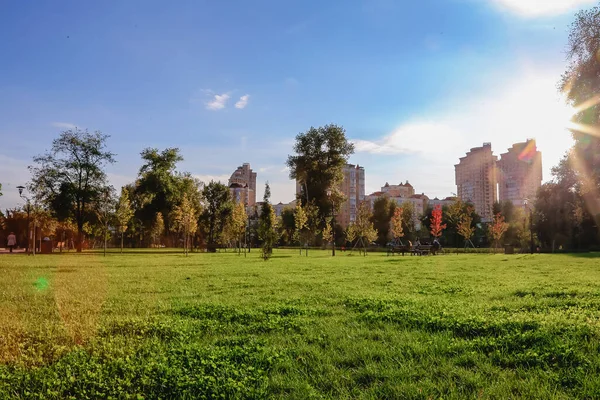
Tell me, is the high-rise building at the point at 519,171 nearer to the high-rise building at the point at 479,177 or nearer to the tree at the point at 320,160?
the high-rise building at the point at 479,177

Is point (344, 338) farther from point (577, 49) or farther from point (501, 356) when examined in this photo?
point (577, 49)

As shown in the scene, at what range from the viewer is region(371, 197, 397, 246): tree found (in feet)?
259

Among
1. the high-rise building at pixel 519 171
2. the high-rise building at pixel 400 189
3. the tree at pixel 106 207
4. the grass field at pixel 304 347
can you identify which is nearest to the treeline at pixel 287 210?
the tree at pixel 106 207

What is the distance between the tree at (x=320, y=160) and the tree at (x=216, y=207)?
1720 cm

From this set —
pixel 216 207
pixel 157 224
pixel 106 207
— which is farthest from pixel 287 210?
pixel 106 207

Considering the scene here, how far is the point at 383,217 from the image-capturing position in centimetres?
7912

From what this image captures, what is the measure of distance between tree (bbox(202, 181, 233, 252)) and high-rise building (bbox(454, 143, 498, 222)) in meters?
84.5

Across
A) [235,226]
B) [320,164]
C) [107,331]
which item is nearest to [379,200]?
[320,164]

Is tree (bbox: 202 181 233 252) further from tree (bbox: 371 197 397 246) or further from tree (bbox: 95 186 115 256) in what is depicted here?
tree (bbox: 371 197 397 246)

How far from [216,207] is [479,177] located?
94716 mm

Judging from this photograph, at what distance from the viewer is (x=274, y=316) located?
769 cm

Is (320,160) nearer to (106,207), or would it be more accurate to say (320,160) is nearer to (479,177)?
(106,207)

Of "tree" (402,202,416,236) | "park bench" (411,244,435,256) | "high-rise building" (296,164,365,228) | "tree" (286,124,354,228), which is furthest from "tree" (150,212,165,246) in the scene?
"high-rise building" (296,164,365,228)

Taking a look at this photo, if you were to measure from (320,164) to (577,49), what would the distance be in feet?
117
